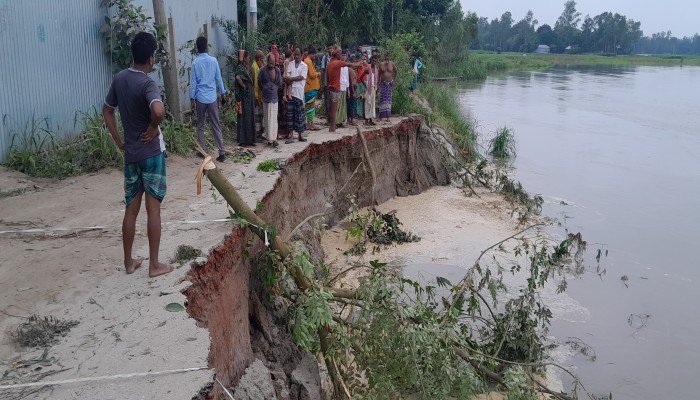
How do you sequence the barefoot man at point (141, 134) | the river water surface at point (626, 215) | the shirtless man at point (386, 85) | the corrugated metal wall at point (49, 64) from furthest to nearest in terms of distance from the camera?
the shirtless man at point (386, 85)
the river water surface at point (626, 215)
the corrugated metal wall at point (49, 64)
the barefoot man at point (141, 134)

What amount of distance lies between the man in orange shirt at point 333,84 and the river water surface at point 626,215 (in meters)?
4.97

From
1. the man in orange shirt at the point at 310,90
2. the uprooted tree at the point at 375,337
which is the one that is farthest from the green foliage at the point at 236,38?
the uprooted tree at the point at 375,337

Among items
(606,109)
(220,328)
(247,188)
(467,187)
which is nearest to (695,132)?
(606,109)

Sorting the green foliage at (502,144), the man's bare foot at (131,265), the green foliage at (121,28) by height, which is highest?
the green foliage at (121,28)

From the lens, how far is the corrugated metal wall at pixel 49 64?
7309mm

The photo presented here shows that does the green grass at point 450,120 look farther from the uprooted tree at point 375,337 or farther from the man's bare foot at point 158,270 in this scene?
the man's bare foot at point 158,270

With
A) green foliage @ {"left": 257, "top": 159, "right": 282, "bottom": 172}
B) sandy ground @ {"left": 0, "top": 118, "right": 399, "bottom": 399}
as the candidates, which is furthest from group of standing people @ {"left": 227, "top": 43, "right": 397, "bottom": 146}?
sandy ground @ {"left": 0, "top": 118, "right": 399, "bottom": 399}

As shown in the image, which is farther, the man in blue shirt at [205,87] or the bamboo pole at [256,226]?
the man in blue shirt at [205,87]

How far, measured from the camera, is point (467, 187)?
1391 centimetres

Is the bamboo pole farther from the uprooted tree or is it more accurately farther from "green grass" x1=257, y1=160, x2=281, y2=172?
"green grass" x1=257, y1=160, x2=281, y2=172

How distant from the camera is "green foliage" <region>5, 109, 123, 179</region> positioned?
24.0ft

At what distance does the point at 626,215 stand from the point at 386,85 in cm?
597

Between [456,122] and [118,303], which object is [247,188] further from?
[456,122]

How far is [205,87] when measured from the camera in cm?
874
